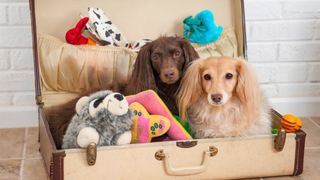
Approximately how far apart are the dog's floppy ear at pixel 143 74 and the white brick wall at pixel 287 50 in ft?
1.93

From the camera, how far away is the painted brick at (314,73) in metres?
2.02

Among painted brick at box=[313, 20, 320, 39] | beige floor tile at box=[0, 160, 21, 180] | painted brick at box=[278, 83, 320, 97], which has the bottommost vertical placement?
beige floor tile at box=[0, 160, 21, 180]

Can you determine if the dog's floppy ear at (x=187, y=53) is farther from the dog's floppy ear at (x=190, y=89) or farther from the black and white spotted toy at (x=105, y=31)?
the black and white spotted toy at (x=105, y=31)

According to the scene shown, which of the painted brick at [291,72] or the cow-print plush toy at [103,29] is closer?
the cow-print plush toy at [103,29]

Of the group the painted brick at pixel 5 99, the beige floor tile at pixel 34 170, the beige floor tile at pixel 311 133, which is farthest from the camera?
the painted brick at pixel 5 99

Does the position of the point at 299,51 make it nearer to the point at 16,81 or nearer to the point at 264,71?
the point at 264,71

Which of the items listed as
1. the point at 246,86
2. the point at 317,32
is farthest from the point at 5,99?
the point at 317,32

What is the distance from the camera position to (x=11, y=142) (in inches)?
70.0

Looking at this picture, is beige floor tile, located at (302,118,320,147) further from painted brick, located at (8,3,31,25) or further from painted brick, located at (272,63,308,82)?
painted brick, located at (8,3,31,25)

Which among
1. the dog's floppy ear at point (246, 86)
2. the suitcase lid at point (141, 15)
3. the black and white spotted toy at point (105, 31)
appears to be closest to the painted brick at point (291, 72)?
the suitcase lid at point (141, 15)

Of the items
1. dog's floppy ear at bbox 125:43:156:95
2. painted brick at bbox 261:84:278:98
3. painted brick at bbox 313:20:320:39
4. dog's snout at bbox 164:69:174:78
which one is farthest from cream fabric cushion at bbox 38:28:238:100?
painted brick at bbox 313:20:320:39

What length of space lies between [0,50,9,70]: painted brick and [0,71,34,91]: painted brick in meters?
0.03

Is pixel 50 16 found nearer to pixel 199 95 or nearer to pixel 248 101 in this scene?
pixel 199 95

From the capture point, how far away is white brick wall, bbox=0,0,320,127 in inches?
72.6
